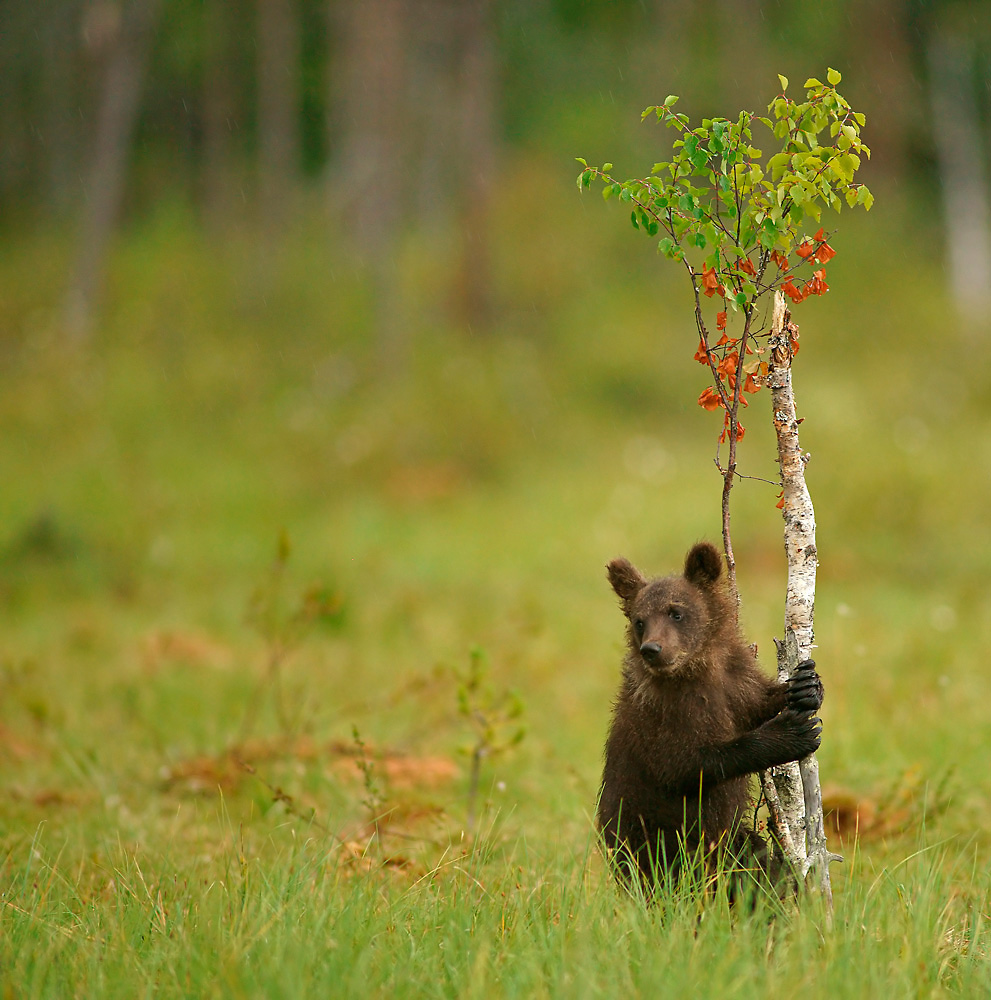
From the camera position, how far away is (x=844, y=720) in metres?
6.30

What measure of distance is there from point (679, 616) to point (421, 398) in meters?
14.0

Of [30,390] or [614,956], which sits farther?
[30,390]

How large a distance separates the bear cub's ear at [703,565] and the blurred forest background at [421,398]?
166 cm

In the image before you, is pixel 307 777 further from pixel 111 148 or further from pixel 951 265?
pixel 951 265

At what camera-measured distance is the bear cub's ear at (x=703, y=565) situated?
3879 mm

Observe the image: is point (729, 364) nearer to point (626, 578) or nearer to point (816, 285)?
point (816, 285)

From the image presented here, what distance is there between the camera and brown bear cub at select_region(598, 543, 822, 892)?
3566 mm

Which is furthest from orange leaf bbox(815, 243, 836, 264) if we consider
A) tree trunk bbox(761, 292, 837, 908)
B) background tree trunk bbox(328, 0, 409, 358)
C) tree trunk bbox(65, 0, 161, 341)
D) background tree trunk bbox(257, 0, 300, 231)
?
background tree trunk bbox(257, 0, 300, 231)

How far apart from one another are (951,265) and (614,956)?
24902 millimetres

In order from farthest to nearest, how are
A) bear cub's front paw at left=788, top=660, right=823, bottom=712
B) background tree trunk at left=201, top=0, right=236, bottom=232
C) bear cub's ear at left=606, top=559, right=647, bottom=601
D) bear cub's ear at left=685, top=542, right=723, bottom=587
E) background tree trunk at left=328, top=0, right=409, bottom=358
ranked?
background tree trunk at left=201, top=0, right=236, bottom=232 → background tree trunk at left=328, top=0, right=409, bottom=358 → bear cub's ear at left=606, top=559, right=647, bottom=601 → bear cub's ear at left=685, top=542, right=723, bottom=587 → bear cub's front paw at left=788, top=660, right=823, bottom=712

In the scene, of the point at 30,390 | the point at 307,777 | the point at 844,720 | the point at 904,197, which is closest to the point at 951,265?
the point at 904,197

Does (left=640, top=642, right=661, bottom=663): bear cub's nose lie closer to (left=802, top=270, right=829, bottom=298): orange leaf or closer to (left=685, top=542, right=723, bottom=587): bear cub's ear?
(left=685, top=542, right=723, bottom=587): bear cub's ear

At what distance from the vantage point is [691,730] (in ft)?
11.9

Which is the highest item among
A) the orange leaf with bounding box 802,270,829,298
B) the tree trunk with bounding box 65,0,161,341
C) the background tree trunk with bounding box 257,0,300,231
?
the background tree trunk with bounding box 257,0,300,231
